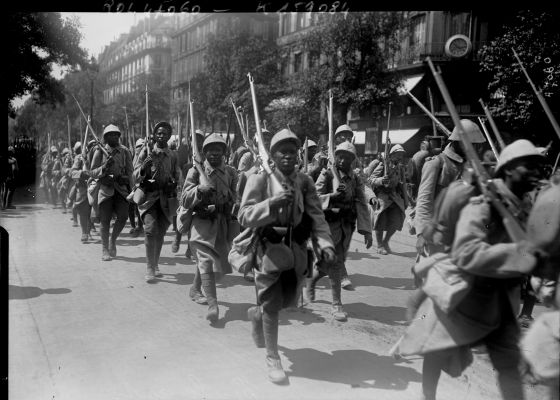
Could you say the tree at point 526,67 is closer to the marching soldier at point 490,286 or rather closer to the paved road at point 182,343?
the marching soldier at point 490,286

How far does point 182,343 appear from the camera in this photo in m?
4.73

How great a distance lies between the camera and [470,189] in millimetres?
3174

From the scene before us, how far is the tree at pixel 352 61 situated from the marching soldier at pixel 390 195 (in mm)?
1611

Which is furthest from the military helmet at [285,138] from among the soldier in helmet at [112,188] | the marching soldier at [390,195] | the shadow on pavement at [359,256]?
the marching soldier at [390,195]

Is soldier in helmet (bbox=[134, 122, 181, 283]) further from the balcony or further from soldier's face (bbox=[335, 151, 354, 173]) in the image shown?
the balcony

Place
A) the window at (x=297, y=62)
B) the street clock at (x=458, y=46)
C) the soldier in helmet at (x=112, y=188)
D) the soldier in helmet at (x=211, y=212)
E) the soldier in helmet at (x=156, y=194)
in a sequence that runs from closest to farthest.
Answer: the street clock at (x=458, y=46)
the soldier in helmet at (x=211, y=212)
the soldier in helmet at (x=156, y=194)
the soldier in helmet at (x=112, y=188)
the window at (x=297, y=62)

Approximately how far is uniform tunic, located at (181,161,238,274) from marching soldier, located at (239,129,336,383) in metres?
Result: 1.39

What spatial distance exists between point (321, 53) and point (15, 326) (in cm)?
550

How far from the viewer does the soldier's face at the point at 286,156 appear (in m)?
4.14

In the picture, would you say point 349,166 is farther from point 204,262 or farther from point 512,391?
point 512,391

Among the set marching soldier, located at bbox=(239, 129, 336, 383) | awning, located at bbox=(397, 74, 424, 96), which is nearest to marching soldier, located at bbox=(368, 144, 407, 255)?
awning, located at bbox=(397, 74, 424, 96)

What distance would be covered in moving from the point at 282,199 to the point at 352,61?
452 cm

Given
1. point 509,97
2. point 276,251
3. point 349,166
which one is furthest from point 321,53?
point 276,251

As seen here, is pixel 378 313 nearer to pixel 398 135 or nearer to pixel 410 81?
pixel 410 81
